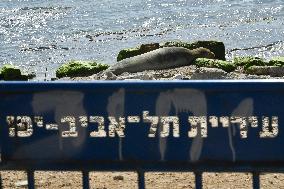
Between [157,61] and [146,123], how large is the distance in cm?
1397

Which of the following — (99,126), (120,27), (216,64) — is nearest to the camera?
(99,126)

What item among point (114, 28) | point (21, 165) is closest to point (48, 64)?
point (114, 28)

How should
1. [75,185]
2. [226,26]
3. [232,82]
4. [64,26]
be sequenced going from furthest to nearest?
[64,26], [226,26], [75,185], [232,82]

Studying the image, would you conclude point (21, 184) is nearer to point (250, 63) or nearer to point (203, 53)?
point (250, 63)

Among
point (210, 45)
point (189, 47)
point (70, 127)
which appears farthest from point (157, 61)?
point (70, 127)

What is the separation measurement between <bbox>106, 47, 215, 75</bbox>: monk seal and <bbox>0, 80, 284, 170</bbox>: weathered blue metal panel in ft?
42.4

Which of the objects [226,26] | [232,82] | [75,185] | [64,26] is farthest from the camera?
[64,26]

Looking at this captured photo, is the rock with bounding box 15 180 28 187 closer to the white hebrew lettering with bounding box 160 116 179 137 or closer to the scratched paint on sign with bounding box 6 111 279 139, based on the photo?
the scratched paint on sign with bounding box 6 111 279 139

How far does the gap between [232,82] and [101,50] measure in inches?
869

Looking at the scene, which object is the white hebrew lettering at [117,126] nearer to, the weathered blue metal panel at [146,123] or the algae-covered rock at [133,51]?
the weathered blue metal panel at [146,123]

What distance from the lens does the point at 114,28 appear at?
3294cm

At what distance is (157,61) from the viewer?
17.5m

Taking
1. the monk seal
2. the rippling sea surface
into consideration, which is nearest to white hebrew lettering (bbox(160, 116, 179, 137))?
the monk seal

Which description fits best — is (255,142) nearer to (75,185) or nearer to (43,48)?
(75,185)
